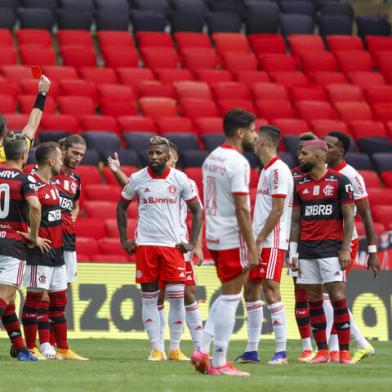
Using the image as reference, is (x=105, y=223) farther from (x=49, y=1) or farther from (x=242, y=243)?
(x=242, y=243)

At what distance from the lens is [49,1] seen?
984 inches

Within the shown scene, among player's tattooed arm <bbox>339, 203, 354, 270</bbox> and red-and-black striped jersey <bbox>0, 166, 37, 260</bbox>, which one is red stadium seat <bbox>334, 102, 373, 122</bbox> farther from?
red-and-black striped jersey <bbox>0, 166, 37, 260</bbox>

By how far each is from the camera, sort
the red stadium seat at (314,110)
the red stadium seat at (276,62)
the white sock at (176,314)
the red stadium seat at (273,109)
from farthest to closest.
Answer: the red stadium seat at (276,62), the red stadium seat at (314,110), the red stadium seat at (273,109), the white sock at (176,314)

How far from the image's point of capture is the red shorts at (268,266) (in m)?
11.3

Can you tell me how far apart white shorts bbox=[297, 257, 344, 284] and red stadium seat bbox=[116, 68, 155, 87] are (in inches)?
487

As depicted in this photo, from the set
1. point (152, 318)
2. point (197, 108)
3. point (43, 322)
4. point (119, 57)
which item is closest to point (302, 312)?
point (152, 318)

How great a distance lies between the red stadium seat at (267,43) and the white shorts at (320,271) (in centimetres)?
1455

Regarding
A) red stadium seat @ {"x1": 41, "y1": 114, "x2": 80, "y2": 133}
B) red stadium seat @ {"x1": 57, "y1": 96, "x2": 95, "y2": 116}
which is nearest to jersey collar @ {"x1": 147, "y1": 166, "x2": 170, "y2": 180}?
red stadium seat @ {"x1": 41, "y1": 114, "x2": 80, "y2": 133}

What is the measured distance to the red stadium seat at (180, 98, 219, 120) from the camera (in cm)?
2306

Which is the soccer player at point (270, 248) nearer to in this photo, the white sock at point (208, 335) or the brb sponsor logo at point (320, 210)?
the brb sponsor logo at point (320, 210)

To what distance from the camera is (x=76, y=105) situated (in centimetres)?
2216

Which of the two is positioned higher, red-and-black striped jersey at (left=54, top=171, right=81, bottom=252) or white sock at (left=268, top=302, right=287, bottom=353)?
red-and-black striped jersey at (left=54, top=171, right=81, bottom=252)

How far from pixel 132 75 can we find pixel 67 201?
1157 cm

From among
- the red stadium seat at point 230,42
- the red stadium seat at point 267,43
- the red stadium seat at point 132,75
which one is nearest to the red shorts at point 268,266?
the red stadium seat at point 132,75
